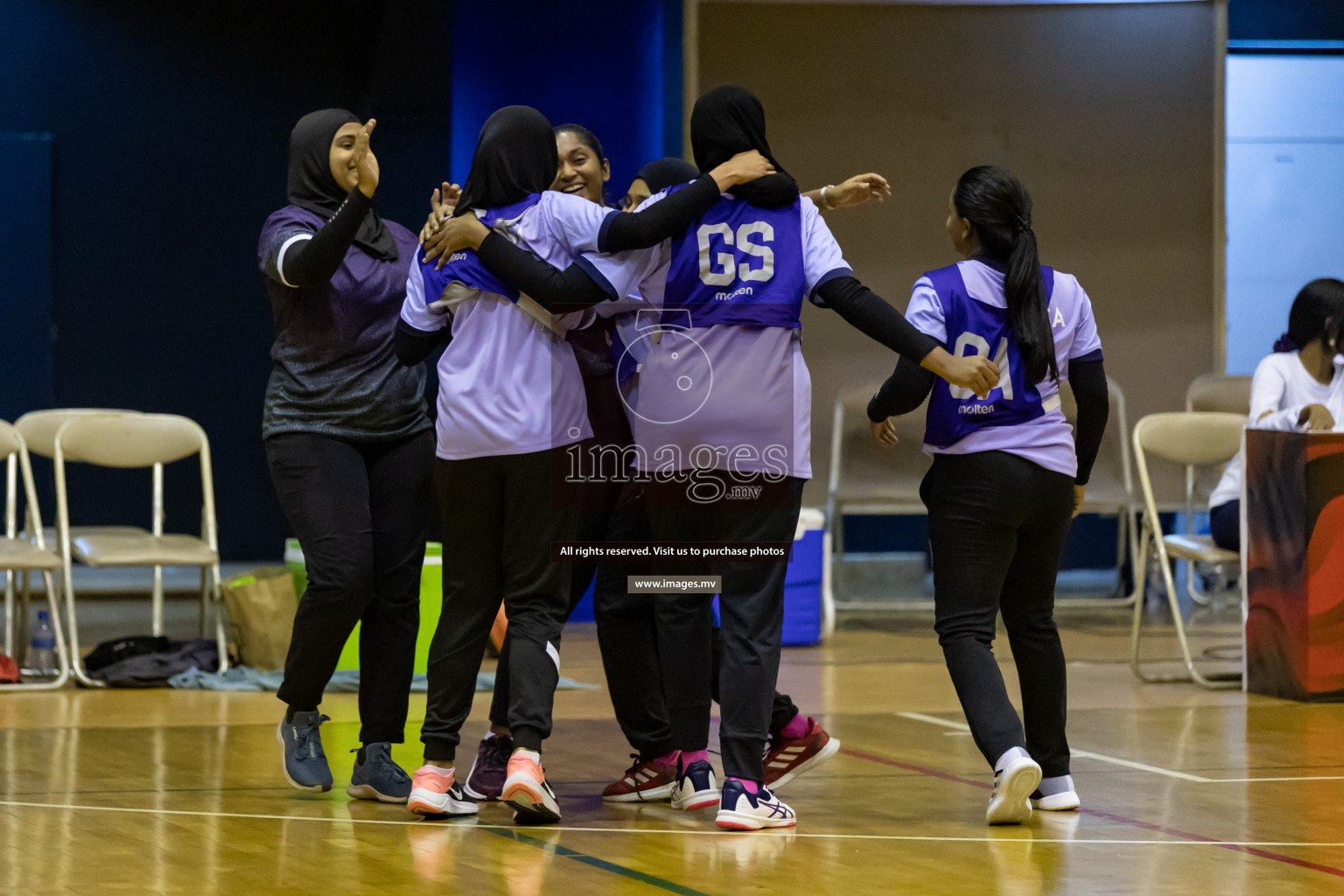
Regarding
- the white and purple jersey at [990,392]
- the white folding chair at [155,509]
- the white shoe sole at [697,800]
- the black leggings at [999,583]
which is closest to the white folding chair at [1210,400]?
the black leggings at [999,583]

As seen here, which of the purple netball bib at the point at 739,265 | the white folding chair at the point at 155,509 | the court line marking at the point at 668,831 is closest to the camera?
the court line marking at the point at 668,831

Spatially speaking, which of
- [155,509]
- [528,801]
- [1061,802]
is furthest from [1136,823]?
[155,509]

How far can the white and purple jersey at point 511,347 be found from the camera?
3.47 metres

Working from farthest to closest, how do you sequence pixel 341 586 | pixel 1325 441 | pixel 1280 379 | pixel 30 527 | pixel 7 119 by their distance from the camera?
pixel 7 119
pixel 30 527
pixel 1280 379
pixel 1325 441
pixel 341 586

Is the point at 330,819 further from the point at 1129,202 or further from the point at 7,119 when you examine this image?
the point at 7,119

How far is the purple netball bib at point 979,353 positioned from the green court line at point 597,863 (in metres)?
1.21

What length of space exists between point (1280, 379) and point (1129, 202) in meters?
3.02

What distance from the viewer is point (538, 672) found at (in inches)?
138

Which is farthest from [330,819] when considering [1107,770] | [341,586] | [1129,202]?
[1129,202]

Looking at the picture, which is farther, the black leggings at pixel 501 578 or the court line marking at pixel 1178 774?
the court line marking at pixel 1178 774

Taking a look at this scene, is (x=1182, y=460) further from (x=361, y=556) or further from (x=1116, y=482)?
(x=361, y=556)

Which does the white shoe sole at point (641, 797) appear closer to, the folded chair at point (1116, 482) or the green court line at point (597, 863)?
the green court line at point (597, 863)

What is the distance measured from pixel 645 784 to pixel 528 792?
0.54 meters

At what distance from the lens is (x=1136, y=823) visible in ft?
11.6
